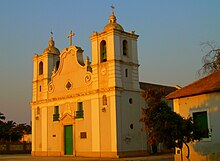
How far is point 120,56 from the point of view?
29.8 metres

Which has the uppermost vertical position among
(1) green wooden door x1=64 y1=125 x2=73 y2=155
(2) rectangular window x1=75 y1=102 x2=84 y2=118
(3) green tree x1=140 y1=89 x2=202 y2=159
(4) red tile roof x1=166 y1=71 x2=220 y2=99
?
(4) red tile roof x1=166 y1=71 x2=220 y2=99

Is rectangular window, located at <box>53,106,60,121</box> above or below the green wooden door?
above

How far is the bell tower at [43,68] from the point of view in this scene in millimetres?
36500

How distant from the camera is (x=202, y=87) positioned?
A: 64.2ft

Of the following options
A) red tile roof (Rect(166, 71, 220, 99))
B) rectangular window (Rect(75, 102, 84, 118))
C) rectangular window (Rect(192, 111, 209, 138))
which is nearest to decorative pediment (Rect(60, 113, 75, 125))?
rectangular window (Rect(75, 102, 84, 118))

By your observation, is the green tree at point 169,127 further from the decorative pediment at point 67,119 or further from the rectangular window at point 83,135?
the decorative pediment at point 67,119

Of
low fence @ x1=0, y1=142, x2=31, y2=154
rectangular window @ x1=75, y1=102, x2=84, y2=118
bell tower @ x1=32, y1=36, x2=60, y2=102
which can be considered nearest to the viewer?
rectangular window @ x1=75, y1=102, x2=84, y2=118

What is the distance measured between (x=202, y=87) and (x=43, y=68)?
841 inches

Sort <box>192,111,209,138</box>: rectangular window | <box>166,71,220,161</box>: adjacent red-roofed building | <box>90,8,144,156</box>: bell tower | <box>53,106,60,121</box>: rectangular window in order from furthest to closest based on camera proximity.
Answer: <box>53,106,60,121</box>: rectangular window
<box>90,8,144,156</box>: bell tower
<box>192,111,209,138</box>: rectangular window
<box>166,71,220,161</box>: adjacent red-roofed building

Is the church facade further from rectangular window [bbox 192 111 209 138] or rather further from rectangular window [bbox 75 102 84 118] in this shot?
rectangular window [bbox 192 111 209 138]

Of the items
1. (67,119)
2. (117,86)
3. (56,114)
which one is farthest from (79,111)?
(117,86)

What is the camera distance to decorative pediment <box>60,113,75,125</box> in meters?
32.2

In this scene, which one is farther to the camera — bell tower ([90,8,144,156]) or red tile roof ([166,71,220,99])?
bell tower ([90,8,144,156])

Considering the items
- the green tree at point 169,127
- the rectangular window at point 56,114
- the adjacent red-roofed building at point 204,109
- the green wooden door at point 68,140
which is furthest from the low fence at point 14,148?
the green tree at point 169,127
